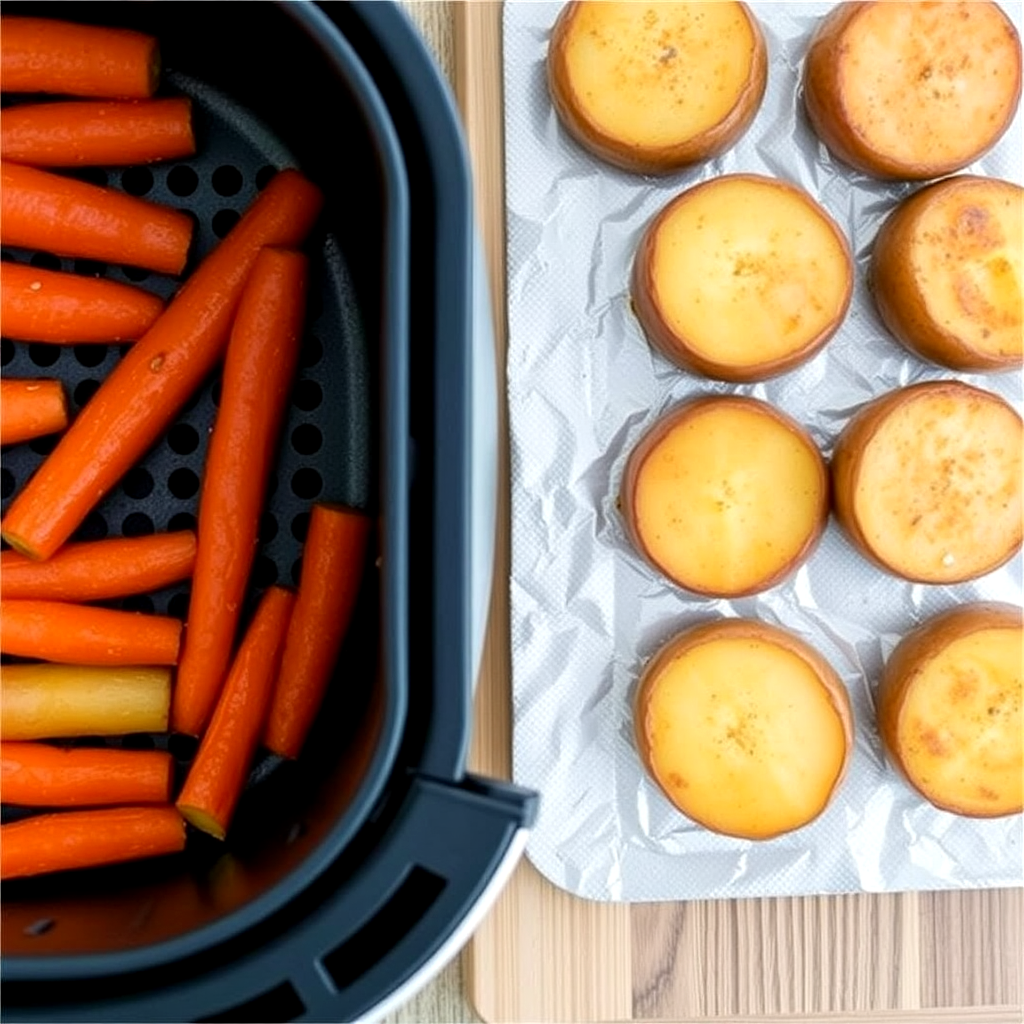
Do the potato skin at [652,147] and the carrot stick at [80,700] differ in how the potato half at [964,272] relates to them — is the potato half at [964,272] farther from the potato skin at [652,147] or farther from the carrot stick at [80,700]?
the carrot stick at [80,700]

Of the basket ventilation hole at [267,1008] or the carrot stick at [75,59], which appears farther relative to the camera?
the carrot stick at [75,59]

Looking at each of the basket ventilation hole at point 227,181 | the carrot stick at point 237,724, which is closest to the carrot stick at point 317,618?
the carrot stick at point 237,724

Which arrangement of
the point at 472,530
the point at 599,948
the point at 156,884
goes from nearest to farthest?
the point at 472,530 < the point at 156,884 < the point at 599,948

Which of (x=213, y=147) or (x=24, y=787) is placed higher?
(x=213, y=147)

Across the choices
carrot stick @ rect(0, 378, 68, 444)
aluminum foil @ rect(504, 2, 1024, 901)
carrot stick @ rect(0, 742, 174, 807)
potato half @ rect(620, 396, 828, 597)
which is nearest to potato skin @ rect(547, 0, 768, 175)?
aluminum foil @ rect(504, 2, 1024, 901)

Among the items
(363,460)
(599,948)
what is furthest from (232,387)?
(599,948)

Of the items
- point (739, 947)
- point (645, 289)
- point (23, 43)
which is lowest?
point (739, 947)

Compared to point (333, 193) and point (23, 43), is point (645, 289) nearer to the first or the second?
point (333, 193)
